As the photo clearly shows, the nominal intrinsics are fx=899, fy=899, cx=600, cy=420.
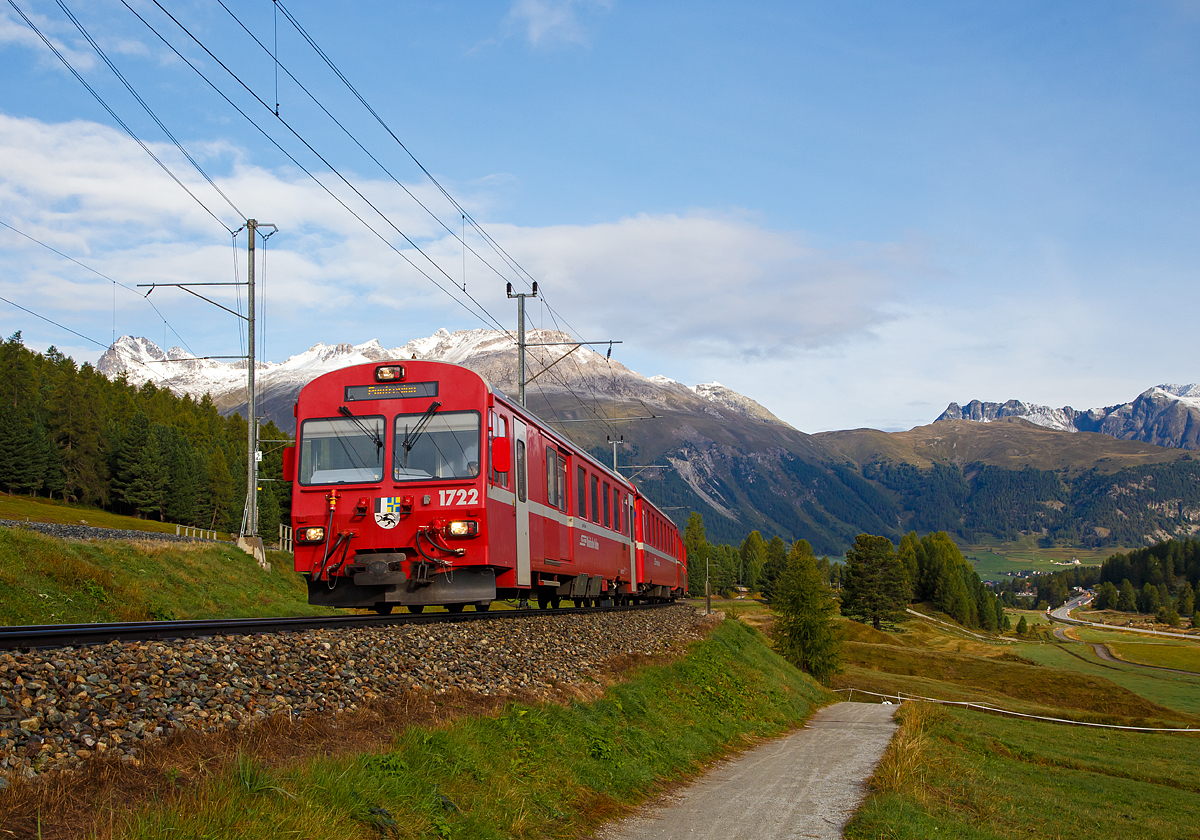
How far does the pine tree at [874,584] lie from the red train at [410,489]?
112432mm

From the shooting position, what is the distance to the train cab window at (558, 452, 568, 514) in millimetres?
19250

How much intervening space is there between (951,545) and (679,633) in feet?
538

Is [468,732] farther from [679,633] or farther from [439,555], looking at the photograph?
[679,633]

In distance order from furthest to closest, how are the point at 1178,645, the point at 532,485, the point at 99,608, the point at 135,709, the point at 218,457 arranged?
the point at 1178,645
the point at 218,457
the point at 99,608
the point at 532,485
the point at 135,709

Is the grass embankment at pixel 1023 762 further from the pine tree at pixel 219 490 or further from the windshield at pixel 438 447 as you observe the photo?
the pine tree at pixel 219 490

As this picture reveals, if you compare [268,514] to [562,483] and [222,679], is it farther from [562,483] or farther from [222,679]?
[222,679]

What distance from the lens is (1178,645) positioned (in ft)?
461

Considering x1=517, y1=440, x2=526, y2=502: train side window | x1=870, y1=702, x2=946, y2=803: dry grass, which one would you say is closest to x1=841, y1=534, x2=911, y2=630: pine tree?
x1=870, y1=702, x2=946, y2=803: dry grass

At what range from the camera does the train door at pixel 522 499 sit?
15.9 metres

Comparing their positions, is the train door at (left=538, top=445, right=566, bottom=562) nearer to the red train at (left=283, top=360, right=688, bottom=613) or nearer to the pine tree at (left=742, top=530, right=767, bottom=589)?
the red train at (left=283, top=360, right=688, bottom=613)

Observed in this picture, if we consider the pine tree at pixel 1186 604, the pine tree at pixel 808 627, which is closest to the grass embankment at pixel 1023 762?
the pine tree at pixel 808 627

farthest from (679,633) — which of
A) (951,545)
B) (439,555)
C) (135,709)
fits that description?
(951,545)

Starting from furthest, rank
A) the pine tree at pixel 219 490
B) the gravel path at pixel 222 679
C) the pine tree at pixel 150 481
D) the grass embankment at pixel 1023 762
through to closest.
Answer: the pine tree at pixel 219 490 < the pine tree at pixel 150 481 < the grass embankment at pixel 1023 762 < the gravel path at pixel 222 679

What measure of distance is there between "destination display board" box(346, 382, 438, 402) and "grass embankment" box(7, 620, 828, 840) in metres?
5.68
